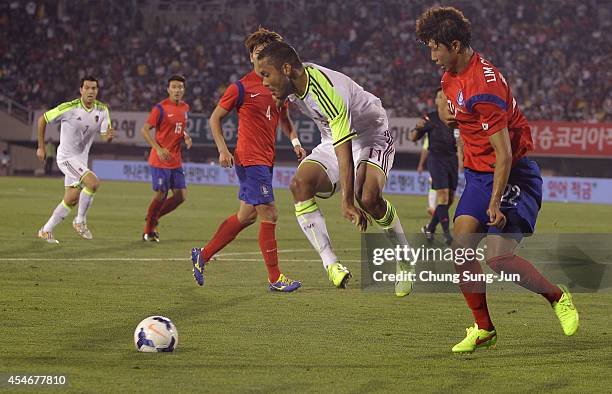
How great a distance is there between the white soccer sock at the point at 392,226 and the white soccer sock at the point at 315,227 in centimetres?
51

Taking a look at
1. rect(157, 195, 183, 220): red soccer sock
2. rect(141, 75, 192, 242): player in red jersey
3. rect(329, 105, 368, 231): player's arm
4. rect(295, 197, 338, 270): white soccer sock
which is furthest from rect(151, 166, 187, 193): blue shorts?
rect(329, 105, 368, 231): player's arm

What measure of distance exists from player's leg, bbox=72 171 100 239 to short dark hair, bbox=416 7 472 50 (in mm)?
9980

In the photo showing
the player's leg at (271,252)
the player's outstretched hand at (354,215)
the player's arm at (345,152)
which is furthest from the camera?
the player's leg at (271,252)

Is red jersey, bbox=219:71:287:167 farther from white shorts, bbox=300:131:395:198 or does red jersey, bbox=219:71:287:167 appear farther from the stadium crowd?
the stadium crowd

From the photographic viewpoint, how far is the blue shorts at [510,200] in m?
6.97

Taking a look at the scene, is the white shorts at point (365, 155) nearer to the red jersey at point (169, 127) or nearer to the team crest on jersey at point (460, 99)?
the team crest on jersey at point (460, 99)

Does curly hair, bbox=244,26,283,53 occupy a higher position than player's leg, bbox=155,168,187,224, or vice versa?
curly hair, bbox=244,26,283,53

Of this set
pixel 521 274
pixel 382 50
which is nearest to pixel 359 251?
pixel 521 274

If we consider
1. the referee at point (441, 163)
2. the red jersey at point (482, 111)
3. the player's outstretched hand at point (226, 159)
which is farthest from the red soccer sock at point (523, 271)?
the referee at point (441, 163)

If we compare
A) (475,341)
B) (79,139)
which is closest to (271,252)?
(475,341)

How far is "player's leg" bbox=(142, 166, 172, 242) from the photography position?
1602cm

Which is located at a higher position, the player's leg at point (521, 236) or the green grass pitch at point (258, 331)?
the player's leg at point (521, 236)

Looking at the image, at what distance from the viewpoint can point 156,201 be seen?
1608cm

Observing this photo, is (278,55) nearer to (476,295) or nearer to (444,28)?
(444,28)
